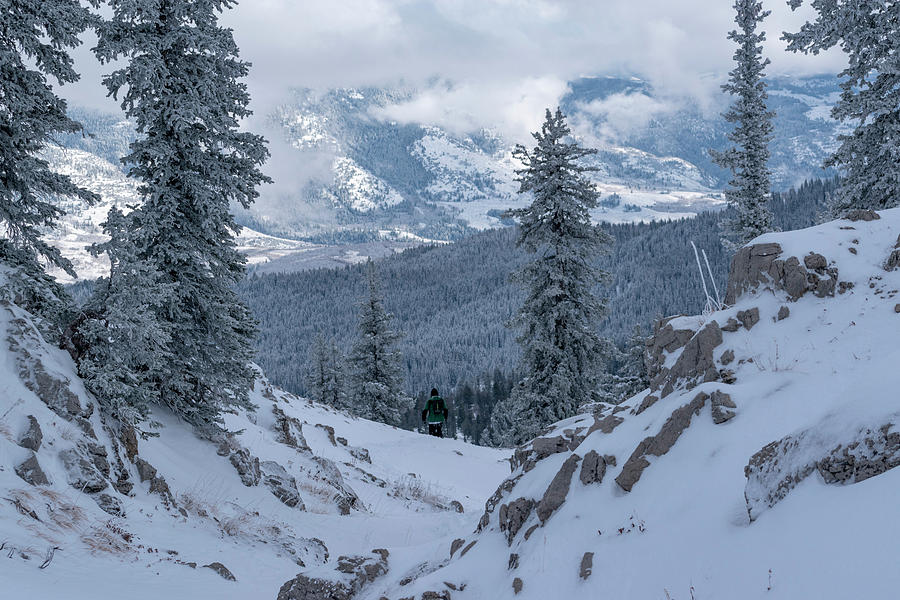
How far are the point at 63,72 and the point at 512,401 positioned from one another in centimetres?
1740

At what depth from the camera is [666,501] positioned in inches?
184

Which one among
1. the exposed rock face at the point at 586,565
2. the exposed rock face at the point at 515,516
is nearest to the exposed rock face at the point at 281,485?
the exposed rock face at the point at 515,516

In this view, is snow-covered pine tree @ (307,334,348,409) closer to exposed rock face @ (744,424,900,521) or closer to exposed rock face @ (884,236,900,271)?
exposed rock face @ (884,236,900,271)

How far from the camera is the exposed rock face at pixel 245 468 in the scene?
1116 centimetres

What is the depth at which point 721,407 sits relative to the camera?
514 cm

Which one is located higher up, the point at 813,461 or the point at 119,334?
the point at 119,334

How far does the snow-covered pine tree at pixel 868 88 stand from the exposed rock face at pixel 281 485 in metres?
14.7

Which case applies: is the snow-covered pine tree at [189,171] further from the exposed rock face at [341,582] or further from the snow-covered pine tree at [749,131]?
the snow-covered pine tree at [749,131]

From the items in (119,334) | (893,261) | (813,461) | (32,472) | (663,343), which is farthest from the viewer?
(119,334)

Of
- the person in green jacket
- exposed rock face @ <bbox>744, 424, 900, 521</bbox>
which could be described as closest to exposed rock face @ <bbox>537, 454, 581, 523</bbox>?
exposed rock face @ <bbox>744, 424, 900, 521</bbox>

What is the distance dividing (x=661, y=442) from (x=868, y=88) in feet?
49.5

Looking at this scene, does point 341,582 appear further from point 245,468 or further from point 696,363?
point 245,468

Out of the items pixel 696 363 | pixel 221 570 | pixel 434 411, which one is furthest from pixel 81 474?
pixel 434 411

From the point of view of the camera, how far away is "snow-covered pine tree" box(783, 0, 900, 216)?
553 inches
